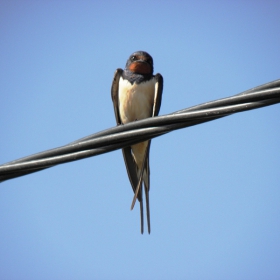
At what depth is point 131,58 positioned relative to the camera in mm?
4934

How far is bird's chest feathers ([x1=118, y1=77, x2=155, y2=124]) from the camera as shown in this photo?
4.53 meters

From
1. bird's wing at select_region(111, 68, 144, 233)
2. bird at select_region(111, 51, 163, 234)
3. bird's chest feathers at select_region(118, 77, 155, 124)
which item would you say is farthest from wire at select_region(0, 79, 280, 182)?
bird's chest feathers at select_region(118, 77, 155, 124)

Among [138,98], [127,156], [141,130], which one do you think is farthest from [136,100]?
[141,130]

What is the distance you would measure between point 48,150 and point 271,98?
2.83 ft

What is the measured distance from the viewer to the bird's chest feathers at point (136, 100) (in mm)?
4527

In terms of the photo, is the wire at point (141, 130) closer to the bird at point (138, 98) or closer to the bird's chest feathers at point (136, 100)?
the bird at point (138, 98)

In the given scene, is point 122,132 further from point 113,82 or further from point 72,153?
point 113,82

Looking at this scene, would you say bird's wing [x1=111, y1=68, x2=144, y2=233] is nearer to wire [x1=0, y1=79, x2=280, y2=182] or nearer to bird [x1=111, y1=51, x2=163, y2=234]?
bird [x1=111, y1=51, x2=163, y2=234]

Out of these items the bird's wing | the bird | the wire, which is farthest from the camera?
the bird

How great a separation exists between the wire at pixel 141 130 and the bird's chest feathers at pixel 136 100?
2288 mm

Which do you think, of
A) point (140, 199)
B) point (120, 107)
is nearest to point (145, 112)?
point (120, 107)

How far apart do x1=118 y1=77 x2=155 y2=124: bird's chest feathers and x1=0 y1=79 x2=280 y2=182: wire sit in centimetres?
229

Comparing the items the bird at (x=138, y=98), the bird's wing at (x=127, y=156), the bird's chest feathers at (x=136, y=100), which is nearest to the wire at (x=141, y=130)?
the bird's wing at (x=127, y=156)

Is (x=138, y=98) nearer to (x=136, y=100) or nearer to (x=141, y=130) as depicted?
(x=136, y=100)
